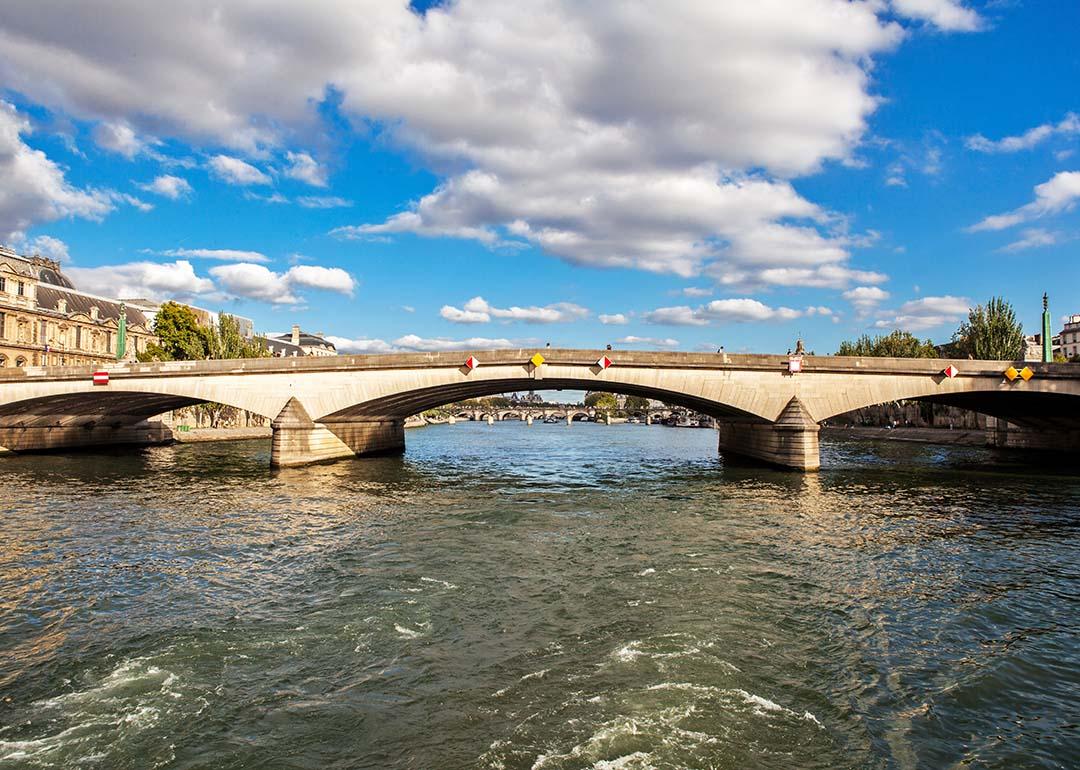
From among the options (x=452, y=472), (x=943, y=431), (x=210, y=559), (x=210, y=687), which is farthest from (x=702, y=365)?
(x=943, y=431)

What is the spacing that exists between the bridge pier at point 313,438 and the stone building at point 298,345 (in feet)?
234

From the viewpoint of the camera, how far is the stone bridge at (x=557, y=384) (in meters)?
39.5

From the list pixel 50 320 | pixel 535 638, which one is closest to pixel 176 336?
pixel 50 320

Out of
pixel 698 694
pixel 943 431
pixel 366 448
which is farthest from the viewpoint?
pixel 943 431

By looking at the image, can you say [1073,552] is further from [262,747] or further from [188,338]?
[188,338]

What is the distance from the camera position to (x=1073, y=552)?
1823 cm

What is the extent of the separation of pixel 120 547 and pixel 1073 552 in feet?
91.4

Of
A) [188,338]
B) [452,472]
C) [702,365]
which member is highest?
[188,338]

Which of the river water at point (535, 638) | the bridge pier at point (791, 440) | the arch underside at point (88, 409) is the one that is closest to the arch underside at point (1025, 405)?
the bridge pier at point (791, 440)

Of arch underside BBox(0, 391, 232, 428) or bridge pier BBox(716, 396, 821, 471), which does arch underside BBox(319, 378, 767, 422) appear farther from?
arch underside BBox(0, 391, 232, 428)

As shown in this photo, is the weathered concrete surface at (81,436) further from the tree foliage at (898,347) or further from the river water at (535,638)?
the tree foliage at (898,347)

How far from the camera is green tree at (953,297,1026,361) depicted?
73000 mm

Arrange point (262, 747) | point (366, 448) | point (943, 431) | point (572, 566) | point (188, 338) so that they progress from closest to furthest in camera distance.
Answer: point (262, 747) < point (572, 566) < point (366, 448) < point (188, 338) < point (943, 431)

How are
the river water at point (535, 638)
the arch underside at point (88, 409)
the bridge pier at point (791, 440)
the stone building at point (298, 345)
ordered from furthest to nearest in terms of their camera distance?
the stone building at point (298, 345) → the arch underside at point (88, 409) → the bridge pier at point (791, 440) → the river water at point (535, 638)
